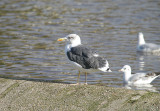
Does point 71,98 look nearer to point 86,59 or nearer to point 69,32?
point 86,59

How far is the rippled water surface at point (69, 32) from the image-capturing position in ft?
37.1

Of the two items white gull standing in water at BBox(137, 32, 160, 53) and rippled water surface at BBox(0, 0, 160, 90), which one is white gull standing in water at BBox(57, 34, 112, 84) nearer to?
rippled water surface at BBox(0, 0, 160, 90)

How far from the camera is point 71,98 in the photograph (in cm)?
534

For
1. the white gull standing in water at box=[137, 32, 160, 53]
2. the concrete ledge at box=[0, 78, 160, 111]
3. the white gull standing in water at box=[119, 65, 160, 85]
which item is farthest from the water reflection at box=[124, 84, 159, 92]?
the concrete ledge at box=[0, 78, 160, 111]

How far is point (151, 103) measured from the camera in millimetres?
4914

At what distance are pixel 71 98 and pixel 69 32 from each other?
11.4 m

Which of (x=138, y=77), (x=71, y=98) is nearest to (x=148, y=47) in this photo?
(x=138, y=77)

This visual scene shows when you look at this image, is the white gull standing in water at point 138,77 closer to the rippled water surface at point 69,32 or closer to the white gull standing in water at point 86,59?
the rippled water surface at point 69,32

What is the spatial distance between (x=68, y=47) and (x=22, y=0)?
18.2 m

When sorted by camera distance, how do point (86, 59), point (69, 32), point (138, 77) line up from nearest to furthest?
point (86, 59)
point (138, 77)
point (69, 32)

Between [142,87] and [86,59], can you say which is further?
[142,87]

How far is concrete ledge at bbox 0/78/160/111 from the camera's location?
5023 mm

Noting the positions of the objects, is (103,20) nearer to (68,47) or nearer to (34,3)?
(34,3)

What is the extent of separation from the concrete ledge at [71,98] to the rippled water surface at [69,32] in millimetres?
4330
